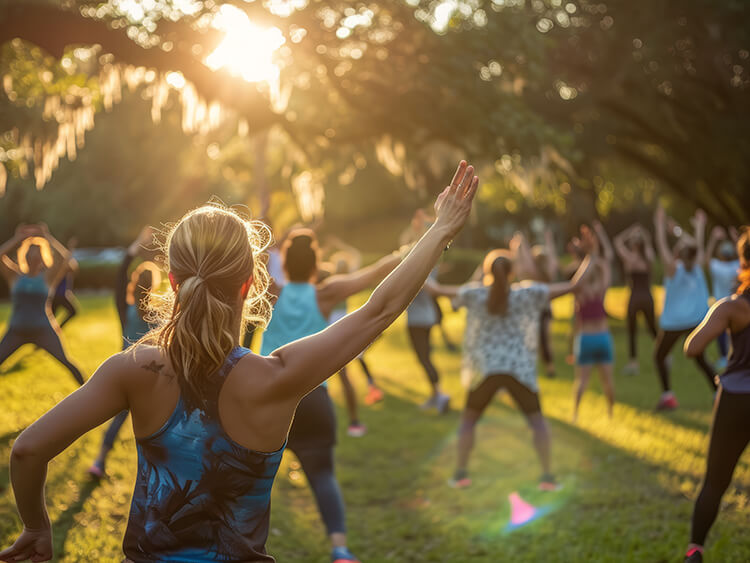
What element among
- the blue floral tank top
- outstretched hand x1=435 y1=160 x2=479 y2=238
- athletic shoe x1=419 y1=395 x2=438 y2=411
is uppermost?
outstretched hand x1=435 y1=160 x2=479 y2=238

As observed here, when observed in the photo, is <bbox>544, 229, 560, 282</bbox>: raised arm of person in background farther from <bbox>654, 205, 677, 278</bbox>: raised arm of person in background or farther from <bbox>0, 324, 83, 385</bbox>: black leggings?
<bbox>0, 324, 83, 385</bbox>: black leggings

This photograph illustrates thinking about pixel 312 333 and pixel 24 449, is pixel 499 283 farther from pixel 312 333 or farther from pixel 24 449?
pixel 24 449

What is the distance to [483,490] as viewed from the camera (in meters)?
7.20

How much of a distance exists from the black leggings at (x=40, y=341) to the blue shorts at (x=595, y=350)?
19.4 ft

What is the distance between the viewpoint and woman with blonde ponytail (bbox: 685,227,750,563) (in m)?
4.37

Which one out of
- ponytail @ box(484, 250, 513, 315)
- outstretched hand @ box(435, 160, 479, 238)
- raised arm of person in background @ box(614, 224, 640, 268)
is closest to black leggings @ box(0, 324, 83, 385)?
ponytail @ box(484, 250, 513, 315)

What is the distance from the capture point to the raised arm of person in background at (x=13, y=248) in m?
8.06

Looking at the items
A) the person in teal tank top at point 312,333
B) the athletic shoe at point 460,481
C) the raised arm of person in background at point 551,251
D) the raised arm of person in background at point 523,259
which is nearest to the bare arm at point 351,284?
the person in teal tank top at point 312,333

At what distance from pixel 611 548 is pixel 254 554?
418 cm

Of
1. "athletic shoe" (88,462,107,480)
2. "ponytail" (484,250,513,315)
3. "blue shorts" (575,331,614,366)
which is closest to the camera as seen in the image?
"ponytail" (484,250,513,315)

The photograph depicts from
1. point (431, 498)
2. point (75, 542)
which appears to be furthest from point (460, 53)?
point (75, 542)

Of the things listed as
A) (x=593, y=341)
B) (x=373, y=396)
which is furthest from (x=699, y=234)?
(x=373, y=396)

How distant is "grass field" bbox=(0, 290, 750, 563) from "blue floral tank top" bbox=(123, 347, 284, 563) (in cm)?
355

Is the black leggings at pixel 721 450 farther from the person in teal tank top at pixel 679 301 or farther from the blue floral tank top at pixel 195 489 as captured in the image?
the person in teal tank top at pixel 679 301
